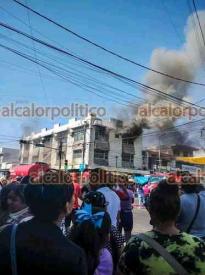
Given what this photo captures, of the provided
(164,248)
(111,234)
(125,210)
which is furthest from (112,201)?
(164,248)

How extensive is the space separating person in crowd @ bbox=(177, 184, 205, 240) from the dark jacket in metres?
2.22

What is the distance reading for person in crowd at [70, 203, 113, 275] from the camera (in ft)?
9.03

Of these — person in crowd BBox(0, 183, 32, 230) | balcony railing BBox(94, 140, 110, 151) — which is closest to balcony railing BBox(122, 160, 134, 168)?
balcony railing BBox(94, 140, 110, 151)

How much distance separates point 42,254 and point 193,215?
2.42 meters

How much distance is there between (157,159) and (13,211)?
57.3 m

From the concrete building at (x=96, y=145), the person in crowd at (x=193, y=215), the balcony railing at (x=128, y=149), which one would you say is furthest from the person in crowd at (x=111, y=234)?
the balcony railing at (x=128, y=149)

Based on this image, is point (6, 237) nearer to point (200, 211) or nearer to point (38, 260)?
point (38, 260)

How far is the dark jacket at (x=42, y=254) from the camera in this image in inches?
73.9

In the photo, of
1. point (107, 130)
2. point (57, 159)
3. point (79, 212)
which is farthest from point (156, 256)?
point (57, 159)

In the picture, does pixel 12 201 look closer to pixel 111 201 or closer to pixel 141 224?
pixel 111 201

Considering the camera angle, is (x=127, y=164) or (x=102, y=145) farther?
(x=127, y=164)

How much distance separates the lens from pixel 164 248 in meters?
2.13

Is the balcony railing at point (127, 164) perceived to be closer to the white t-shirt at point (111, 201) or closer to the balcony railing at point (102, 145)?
the balcony railing at point (102, 145)

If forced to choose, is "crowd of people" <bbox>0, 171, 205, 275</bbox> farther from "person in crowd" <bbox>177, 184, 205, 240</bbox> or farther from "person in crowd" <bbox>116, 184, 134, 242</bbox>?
"person in crowd" <bbox>116, 184, 134, 242</bbox>
